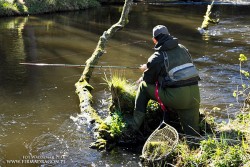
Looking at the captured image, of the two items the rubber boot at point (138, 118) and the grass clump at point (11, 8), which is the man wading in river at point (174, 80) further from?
the grass clump at point (11, 8)

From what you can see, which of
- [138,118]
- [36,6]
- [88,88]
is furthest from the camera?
[36,6]

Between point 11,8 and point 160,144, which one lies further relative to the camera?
point 11,8

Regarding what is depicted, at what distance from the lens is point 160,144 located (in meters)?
5.59

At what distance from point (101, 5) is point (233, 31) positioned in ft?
50.1

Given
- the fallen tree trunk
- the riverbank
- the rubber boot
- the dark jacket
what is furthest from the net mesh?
the riverbank

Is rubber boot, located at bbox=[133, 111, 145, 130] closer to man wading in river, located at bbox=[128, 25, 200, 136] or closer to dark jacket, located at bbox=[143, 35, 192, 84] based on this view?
man wading in river, located at bbox=[128, 25, 200, 136]

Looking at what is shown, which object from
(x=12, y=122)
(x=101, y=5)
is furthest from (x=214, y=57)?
(x=101, y=5)

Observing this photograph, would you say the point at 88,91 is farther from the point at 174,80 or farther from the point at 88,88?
the point at 174,80

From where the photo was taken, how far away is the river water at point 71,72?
657 cm

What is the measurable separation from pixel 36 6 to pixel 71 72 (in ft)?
48.7

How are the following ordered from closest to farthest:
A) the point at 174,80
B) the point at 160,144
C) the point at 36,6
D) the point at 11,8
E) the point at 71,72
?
the point at 160,144, the point at 174,80, the point at 71,72, the point at 11,8, the point at 36,6

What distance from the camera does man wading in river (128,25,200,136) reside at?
5.94m

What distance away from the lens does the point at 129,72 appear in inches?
446

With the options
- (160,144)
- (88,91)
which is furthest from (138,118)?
(88,91)
